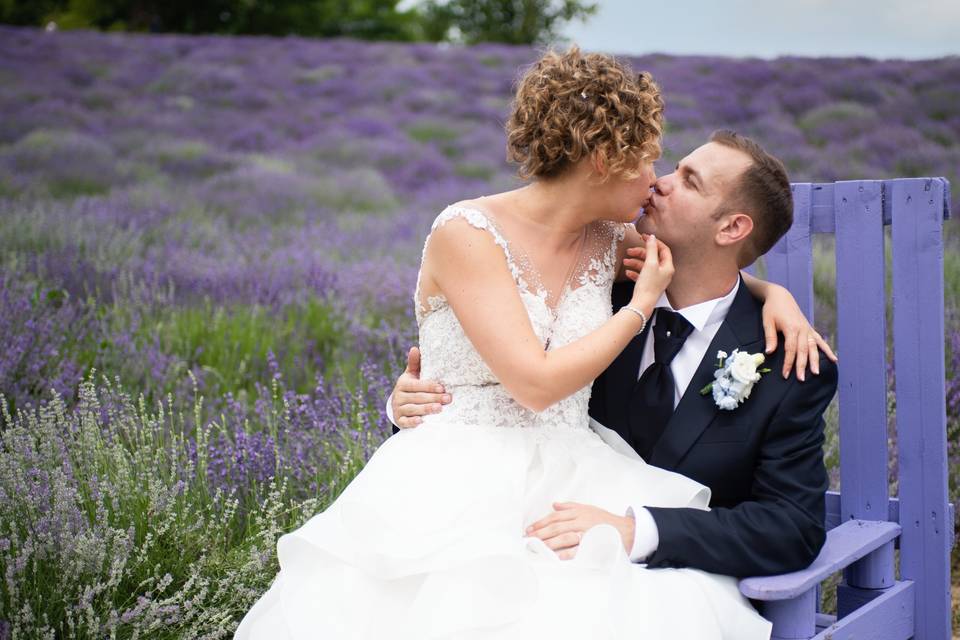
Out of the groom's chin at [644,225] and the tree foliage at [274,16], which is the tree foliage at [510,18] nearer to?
the tree foliage at [274,16]

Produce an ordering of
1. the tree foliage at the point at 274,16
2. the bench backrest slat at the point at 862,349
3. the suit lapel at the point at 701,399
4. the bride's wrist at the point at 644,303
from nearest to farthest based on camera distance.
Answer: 1. the bride's wrist at the point at 644,303
2. the suit lapel at the point at 701,399
3. the bench backrest slat at the point at 862,349
4. the tree foliage at the point at 274,16

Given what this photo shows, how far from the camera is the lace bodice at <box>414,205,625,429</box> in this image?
2.42 metres

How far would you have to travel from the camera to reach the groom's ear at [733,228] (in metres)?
2.47

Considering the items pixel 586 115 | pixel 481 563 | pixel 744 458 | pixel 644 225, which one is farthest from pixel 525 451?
pixel 586 115

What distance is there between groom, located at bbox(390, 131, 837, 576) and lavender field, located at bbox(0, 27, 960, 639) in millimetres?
863

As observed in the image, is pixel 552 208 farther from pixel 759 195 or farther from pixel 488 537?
pixel 488 537

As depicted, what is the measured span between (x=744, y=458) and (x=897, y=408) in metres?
0.55

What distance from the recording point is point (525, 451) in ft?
7.64

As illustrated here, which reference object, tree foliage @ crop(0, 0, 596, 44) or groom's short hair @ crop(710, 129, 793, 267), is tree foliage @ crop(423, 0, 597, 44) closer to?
tree foliage @ crop(0, 0, 596, 44)

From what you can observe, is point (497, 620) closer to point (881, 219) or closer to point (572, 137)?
point (572, 137)

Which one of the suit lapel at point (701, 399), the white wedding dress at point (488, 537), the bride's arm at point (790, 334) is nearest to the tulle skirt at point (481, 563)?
the white wedding dress at point (488, 537)

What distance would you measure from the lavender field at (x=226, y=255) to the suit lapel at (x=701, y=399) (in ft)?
3.44

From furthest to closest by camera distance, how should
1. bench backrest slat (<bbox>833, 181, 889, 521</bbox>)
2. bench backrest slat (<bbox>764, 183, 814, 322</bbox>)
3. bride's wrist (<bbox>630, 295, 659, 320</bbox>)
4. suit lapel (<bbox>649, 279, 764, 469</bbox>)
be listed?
1. bench backrest slat (<bbox>764, 183, 814, 322</bbox>)
2. bench backrest slat (<bbox>833, 181, 889, 521</bbox>)
3. suit lapel (<bbox>649, 279, 764, 469</bbox>)
4. bride's wrist (<bbox>630, 295, 659, 320</bbox>)

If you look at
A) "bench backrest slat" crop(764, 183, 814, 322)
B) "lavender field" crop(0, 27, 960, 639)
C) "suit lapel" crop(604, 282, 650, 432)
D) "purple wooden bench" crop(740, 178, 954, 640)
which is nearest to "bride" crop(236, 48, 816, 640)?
"suit lapel" crop(604, 282, 650, 432)
